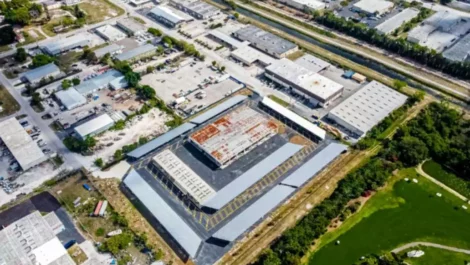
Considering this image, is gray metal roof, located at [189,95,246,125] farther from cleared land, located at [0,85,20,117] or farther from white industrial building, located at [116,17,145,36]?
white industrial building, located at [116,17,145,36]

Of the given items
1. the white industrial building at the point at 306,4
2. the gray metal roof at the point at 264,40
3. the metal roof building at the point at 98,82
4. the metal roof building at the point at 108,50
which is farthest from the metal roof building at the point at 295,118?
the white industrial building at the point at 306,4

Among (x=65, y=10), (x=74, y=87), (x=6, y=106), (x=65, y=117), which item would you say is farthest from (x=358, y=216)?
(x=65, y=10)

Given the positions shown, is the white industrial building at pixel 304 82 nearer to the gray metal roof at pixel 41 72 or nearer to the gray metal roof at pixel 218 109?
the gray metal roof at pixel 218 109

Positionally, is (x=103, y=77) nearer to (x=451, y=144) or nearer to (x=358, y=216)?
(x=358, y=216)

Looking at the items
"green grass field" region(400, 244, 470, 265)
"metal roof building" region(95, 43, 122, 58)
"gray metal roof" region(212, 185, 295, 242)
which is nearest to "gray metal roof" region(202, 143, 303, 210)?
"gray metal roof" region(212, 185, 295, 242)

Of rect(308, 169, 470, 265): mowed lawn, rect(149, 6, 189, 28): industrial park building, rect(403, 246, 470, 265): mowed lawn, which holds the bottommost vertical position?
rect(403, 246, 470, 265): mowed lawn
